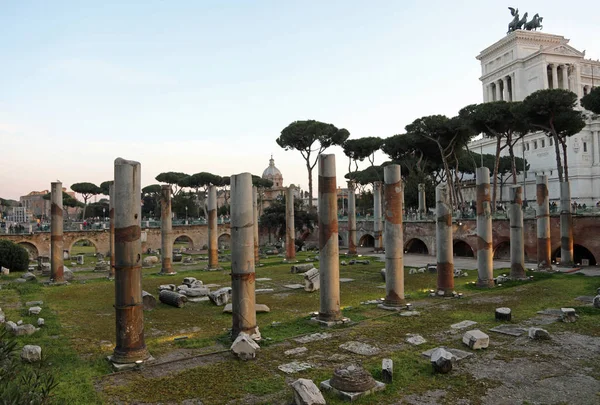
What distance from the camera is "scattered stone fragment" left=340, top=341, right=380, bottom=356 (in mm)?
9693

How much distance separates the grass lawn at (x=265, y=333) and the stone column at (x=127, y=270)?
22.7 inches

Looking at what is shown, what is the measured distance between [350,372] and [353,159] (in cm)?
4393

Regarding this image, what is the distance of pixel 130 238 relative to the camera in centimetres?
941

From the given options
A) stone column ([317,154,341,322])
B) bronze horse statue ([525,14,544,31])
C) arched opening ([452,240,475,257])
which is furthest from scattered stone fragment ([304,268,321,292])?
bronze horse statue ([525,14,544,31])

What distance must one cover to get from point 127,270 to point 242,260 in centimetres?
260

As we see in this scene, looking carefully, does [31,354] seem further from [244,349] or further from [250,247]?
[250,247]

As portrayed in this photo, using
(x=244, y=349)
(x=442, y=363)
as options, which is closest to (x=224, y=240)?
(x=244, y=349)

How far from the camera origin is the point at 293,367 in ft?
28.7

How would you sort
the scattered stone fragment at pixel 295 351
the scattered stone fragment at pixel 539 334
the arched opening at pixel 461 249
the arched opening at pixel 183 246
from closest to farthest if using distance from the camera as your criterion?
the scattered stone fragment at pixel 295 351 < the scattered stone fragment at pixel 539 334 < the arched opening at pixel 461 249 < the arched opening at pixel 183 246

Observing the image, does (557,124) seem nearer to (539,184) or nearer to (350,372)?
(539,184)

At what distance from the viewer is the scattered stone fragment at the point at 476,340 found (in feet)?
32.2

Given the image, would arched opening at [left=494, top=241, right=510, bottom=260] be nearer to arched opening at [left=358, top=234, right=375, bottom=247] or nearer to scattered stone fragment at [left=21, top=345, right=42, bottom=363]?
arched opening at [left=358, top=234, right=375, bottom=247]

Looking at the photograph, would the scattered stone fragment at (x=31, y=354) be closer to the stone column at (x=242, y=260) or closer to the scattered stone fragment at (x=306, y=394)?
the stone column at (x=242, y=260)

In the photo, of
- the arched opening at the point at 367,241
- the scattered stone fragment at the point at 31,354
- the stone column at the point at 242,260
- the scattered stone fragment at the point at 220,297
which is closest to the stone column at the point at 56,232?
the scattered stone fragment at the point at 220,297
